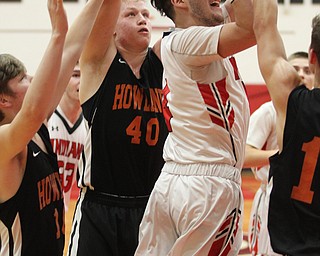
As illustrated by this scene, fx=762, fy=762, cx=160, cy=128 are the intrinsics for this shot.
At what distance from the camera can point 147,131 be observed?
491 centimetres

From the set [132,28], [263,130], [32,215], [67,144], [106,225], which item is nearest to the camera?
[32,215]

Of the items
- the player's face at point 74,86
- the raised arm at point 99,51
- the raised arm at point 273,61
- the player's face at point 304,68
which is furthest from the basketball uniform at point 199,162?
the player's face at point 304,68

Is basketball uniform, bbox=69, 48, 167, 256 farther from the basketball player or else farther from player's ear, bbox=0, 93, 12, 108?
the basketball player

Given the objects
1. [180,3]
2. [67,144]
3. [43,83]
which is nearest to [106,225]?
[43,83]

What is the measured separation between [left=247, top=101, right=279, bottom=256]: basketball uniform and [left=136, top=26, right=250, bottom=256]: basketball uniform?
2845 millimetres

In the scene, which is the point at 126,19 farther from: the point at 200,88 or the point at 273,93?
the point at 273,93

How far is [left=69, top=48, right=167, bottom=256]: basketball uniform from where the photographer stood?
488 cm

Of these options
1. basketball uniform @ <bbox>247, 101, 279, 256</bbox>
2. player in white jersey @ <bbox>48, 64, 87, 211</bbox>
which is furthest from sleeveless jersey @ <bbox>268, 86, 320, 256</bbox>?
player in white jersey @ <bbox>48, 64, 87, 211</bbox>

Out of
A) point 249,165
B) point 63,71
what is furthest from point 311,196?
point 249,165

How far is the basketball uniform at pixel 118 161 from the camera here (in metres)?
4.88

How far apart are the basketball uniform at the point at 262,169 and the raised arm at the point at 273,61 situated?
349 centimetres

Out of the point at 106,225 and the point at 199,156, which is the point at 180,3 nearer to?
the point at 199,156

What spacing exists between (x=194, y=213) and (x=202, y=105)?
572mm

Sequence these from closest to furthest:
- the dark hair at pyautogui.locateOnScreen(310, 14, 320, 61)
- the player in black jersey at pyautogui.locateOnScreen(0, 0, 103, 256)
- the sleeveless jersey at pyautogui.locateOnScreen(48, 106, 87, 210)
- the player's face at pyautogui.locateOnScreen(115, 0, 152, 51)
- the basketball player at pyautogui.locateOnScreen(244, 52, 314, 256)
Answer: the dark hair at pyautogui.locateOnScreen(310, 14, 320, 61), the player in black jersey at pyautogui.locateOnScreen(0, 0, 103, 256), the player's face at pyautogui.locateOnScreen(115, 0, 152, 51), the basketball player at pyautogui.locateOnScreen(244, 52, 314, 256), the sleeveless jersey at pyautogui.locateOnScreen(48, 106, 87, 210)
